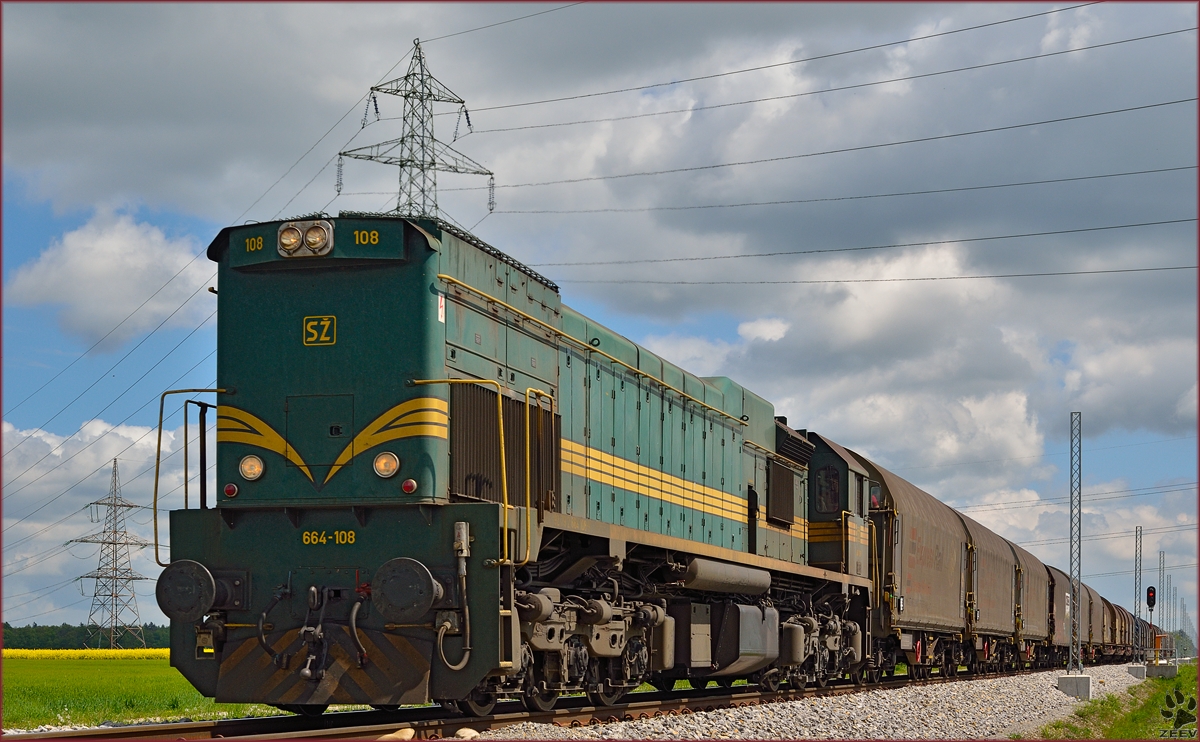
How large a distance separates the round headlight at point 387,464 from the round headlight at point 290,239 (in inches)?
74.1

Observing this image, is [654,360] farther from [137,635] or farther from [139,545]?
[137,635]

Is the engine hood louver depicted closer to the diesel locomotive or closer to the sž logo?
the diesel locomotive

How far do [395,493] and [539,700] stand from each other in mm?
2667

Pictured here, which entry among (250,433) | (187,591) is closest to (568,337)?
(250,433)

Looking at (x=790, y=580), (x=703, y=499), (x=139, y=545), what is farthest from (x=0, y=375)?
(x=139, y=545)

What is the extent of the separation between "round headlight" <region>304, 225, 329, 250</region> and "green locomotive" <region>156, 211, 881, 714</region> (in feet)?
0.06

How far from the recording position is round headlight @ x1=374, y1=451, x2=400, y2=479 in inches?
365

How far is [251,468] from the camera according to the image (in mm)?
9578

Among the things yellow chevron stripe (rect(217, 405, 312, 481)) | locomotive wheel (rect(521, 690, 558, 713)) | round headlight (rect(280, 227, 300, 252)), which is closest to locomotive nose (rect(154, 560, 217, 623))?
yellow chevron stripe (rect(217, 405, 312, 481))

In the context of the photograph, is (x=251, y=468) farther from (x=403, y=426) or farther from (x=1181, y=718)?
(x=1181, y=718)

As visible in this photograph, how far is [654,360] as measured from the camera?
1366cm

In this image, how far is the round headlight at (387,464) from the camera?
9266 mm

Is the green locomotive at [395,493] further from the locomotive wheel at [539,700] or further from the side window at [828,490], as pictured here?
the side window at [828,490]

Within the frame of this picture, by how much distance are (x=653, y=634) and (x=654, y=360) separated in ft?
10.3
